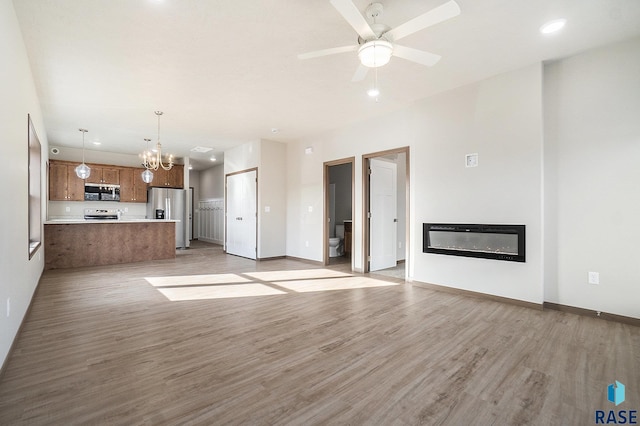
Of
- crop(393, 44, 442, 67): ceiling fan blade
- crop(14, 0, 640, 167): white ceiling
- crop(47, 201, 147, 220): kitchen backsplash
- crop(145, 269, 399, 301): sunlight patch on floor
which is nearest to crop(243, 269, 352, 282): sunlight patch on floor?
crop(145, 269, 399, 301): sunlight patch on floor

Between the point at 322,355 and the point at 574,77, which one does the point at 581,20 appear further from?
the point at 322,355

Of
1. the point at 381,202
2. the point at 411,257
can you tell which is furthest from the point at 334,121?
the point at 411,257

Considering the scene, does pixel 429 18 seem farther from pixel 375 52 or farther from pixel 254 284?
pixel 254 284

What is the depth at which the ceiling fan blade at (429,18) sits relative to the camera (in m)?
1.87

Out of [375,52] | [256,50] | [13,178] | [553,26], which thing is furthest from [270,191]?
[553,26]

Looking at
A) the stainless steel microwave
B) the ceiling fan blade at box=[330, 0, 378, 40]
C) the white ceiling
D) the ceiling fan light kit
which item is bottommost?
the stainless steel microwave

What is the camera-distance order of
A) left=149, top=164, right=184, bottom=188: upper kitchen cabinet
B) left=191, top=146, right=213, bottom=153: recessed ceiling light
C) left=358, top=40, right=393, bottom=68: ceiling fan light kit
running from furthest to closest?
left=149, top=164, right=184, bottom=188: upper kitchen cabinet < left=191, top=146, right=213, bottom=153: recessed ceiling light < left=358, top=40, right=393, bottom=68: ceiling fan light kit

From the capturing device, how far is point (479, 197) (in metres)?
3.79

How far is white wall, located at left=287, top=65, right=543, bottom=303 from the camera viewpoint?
340cm

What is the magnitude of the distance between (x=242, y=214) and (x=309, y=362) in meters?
5.66

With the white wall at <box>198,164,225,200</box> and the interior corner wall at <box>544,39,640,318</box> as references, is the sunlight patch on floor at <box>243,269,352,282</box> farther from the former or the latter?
the white wall at <box>198,164,225,200</box>

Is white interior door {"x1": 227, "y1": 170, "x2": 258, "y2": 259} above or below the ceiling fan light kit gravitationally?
below

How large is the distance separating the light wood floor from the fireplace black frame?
576mm

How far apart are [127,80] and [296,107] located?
2316 mm
